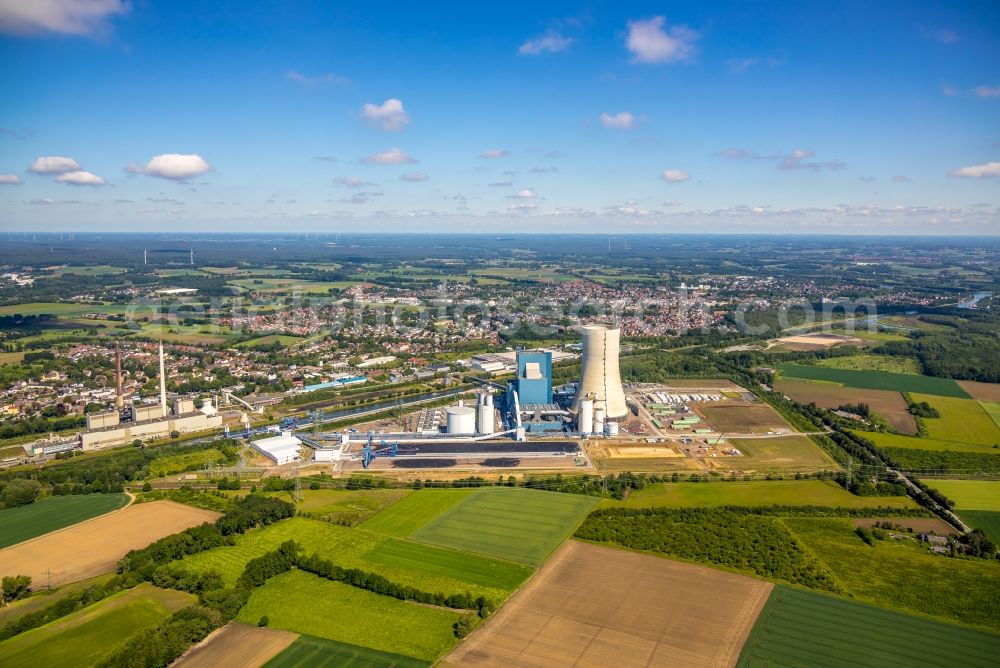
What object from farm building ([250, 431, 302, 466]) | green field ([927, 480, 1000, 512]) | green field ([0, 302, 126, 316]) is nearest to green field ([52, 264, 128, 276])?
green field ([0, 302, 126, 316])

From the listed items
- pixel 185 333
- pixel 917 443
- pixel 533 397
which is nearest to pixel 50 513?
pixel 533 397

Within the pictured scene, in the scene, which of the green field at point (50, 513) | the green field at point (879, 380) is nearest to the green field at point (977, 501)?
the green field at point (879, 380)

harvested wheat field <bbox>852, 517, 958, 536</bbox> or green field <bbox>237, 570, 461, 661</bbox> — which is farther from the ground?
harvested wheat field <bbox>852, 517, 958, 536</bbox>

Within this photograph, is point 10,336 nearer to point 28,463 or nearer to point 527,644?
point 28,463

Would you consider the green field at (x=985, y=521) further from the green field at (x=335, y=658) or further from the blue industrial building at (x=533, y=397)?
the green field at (x=335, y=658)

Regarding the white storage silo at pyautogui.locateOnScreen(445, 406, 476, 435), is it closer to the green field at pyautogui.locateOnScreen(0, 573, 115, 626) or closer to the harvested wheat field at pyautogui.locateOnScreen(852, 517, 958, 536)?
the green field at pyautogui.locateOnScreen(0, 573, 115, 626)

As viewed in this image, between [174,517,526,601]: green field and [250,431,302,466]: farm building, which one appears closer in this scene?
[174,517,526,601]: green field
